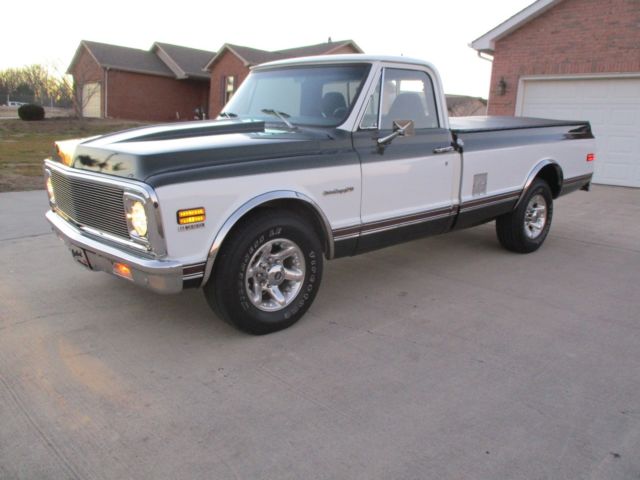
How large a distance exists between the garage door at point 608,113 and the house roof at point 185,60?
84.9ft

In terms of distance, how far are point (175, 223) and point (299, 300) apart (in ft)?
3.97

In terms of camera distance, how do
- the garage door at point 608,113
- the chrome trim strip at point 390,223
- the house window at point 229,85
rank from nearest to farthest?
the chrome trim strip at point 390,223, the garage door at point 608,113, the house window at point 229,85

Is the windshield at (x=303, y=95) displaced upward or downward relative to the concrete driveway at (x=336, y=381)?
upward

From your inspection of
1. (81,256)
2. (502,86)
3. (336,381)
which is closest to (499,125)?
(336,381)

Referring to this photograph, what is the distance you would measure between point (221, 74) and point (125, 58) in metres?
6.69

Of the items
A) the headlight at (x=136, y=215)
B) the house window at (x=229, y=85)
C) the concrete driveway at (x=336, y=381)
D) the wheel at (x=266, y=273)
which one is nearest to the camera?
the concrete driveway at (x=336, y=381)

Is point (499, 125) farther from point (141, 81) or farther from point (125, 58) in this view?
point (125, 58)

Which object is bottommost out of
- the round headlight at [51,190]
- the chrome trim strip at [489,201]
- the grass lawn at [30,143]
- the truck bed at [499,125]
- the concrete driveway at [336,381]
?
the concrete driveway at [336,381]

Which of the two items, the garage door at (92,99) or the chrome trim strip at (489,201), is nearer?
the chrome trim strip at (489,201)

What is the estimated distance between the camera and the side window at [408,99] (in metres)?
4.58

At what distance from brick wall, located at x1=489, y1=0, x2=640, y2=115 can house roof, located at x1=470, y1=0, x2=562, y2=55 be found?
134 mm

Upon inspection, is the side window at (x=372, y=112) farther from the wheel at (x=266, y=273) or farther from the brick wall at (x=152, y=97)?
the brick wall at (x=152, y=97)

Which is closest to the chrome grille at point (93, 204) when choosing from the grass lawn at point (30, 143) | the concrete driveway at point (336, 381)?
the concrete driveway at point (336, 381)

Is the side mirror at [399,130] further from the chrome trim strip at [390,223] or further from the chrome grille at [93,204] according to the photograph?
the chrome grille at [93,204]
